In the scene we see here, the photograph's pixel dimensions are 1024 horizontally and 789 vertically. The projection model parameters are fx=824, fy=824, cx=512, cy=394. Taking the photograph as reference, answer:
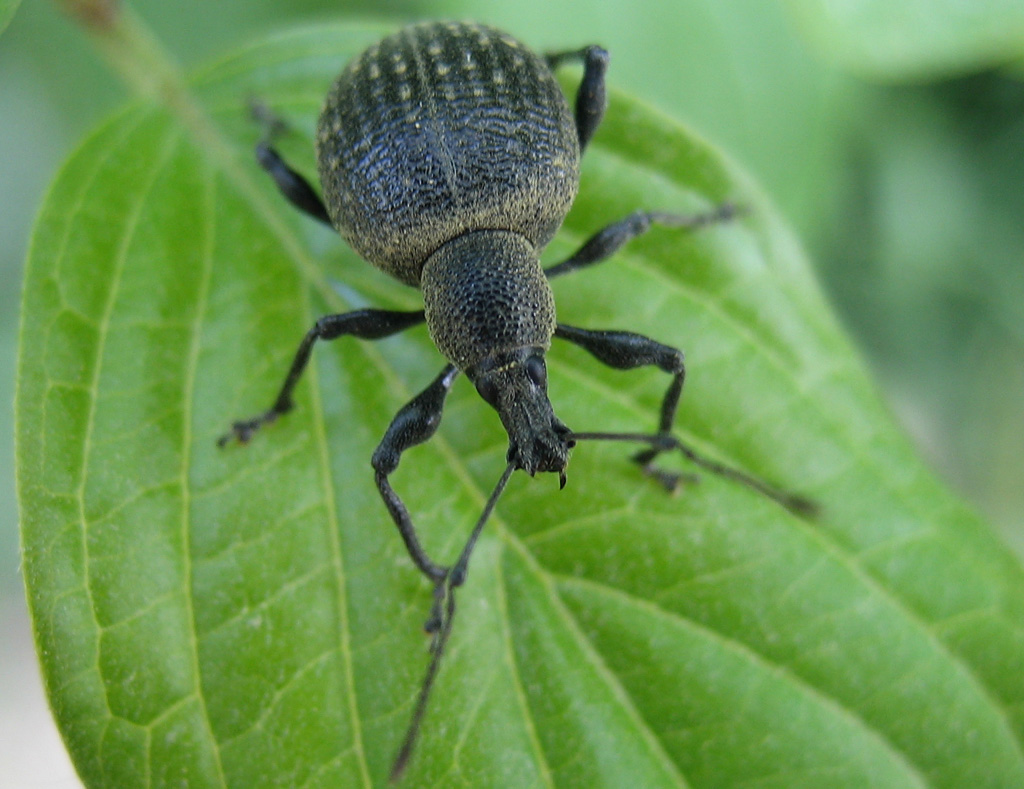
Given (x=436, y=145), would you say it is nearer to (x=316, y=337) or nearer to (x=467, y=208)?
(x=467, y=208)

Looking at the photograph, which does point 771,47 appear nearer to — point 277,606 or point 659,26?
point 659,26

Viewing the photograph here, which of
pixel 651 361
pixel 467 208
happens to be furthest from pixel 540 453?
pixel 467 208

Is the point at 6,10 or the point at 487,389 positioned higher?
the point at 6,10

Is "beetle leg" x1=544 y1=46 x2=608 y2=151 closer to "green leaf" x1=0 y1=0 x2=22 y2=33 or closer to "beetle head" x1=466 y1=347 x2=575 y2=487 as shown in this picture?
"beetle head" x1=466 y1=347 x2=575 y2=487

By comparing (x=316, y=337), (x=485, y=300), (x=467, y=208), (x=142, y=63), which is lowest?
(x=485, y=300)

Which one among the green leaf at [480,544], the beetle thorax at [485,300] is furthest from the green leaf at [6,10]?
the beetle thorax at [485,300]

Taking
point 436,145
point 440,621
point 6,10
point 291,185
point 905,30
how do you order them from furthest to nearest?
point 905,30 → point 291,185 → point 436,145 → point 440,621 → point 6,10

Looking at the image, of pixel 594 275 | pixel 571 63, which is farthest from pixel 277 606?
pixel 571 63
